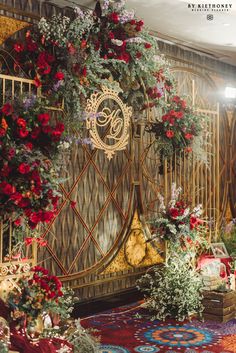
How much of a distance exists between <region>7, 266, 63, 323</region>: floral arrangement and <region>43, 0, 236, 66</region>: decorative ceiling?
251cm

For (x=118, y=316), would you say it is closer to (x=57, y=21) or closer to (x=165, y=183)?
(x=165, y=183)

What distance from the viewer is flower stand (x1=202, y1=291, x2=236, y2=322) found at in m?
4.74

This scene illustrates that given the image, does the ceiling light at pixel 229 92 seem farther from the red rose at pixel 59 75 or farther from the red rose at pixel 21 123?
the red rose at pixel 21 123

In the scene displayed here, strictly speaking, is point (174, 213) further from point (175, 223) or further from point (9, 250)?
point (9, 250)

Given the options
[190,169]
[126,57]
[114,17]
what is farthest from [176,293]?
[114,17]

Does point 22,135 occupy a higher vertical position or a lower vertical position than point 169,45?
lower

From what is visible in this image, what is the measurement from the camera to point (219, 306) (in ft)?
15.6

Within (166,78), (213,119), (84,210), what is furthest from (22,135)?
(213,119)

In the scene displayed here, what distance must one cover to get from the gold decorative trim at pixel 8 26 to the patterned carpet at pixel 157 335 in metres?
2.56

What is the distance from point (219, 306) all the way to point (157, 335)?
2.51 feet

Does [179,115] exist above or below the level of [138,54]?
below

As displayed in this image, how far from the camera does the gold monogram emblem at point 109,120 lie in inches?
172

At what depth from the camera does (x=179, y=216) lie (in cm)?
498

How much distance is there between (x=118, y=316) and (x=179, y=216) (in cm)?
111
